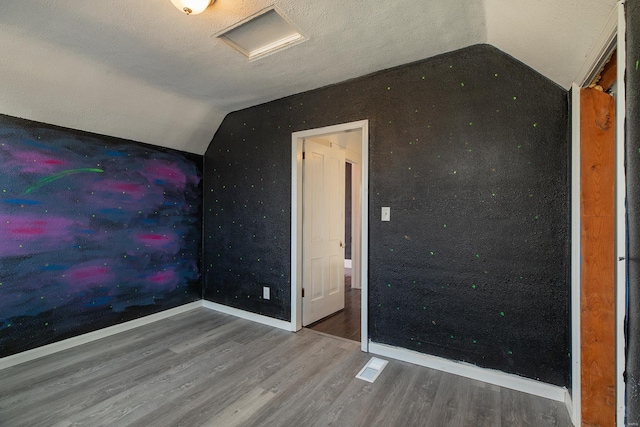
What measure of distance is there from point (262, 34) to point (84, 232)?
7.85ft

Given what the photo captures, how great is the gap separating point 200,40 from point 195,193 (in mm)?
2050

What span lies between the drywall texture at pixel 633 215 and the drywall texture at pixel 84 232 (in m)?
3.63

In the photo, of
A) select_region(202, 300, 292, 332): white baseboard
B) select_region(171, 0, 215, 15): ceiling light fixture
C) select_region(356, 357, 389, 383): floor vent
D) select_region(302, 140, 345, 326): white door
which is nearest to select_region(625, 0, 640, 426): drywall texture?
select_region(356, 357, 389, 383): floor vent

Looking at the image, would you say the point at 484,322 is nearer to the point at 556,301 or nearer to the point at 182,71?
the point at 556,301

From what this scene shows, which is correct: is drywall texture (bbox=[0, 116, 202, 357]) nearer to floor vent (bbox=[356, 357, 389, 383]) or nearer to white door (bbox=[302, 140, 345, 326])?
white door (bbox=[302, 140, 345, 326])

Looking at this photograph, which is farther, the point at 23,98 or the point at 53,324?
the point at 53,324

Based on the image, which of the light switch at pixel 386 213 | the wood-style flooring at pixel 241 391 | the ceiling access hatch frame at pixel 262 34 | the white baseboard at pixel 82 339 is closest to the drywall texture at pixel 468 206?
the light switch at pixel 386 213

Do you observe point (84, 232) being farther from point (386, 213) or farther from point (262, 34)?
point (386, 213)

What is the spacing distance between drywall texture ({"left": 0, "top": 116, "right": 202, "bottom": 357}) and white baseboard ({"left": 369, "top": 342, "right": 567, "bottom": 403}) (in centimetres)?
251

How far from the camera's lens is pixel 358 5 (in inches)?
65.2

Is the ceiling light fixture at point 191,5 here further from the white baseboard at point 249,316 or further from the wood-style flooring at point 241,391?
the white baseboard at point 249,316

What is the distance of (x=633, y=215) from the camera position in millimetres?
917

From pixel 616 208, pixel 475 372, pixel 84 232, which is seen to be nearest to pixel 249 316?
pixel 84 232

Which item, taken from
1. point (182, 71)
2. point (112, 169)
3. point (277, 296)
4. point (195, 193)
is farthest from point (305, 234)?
point (112, 169)
